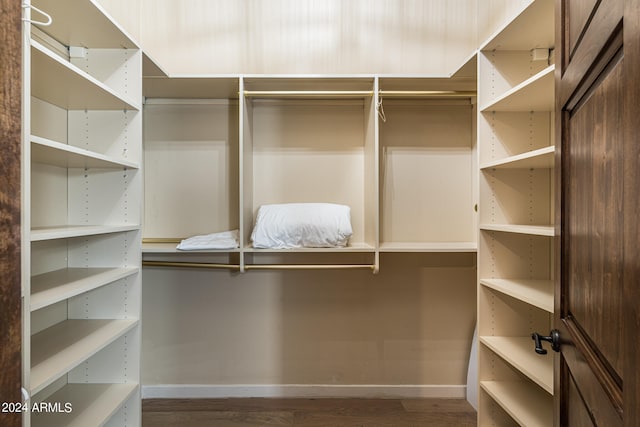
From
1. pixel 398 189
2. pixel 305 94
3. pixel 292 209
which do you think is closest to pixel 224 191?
pixel 292 209

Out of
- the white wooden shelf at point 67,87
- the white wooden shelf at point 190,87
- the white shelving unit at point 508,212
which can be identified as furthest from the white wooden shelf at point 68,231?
the white shelving unit at point 508,212

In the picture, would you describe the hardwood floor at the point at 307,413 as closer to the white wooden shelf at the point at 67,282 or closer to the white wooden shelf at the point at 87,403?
the white wooden shelf at the point at 87,403

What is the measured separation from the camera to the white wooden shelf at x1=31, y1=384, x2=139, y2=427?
1442 millimetres

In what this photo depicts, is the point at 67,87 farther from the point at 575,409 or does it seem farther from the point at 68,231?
the point at 575,409

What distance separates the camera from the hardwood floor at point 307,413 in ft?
7.00

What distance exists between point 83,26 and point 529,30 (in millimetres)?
1822

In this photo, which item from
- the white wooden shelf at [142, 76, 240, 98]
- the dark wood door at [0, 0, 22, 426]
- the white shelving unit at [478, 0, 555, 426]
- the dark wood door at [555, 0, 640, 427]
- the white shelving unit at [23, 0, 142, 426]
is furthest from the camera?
the white wooden shelf at [142, 76, 240, 98]

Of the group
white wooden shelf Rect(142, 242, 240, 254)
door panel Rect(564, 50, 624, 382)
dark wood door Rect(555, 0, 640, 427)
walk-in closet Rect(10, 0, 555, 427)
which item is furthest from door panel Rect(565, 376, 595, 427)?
white wooden shelf Rect(142, 242, 240, 254)

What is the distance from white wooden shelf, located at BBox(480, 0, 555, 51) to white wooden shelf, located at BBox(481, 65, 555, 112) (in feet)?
0.63

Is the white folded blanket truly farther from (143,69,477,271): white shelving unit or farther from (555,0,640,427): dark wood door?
(555,0,640,427): dark wood door

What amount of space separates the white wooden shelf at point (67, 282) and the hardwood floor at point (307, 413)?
1.09m

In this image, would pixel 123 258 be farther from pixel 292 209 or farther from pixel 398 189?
pixel 398 189

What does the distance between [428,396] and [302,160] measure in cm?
180

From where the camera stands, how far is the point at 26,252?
1.01 m
